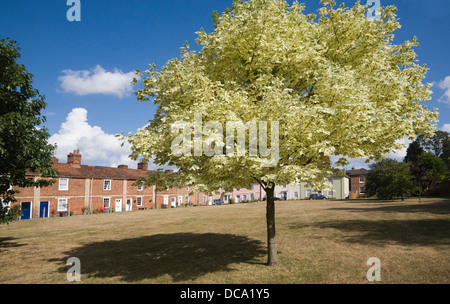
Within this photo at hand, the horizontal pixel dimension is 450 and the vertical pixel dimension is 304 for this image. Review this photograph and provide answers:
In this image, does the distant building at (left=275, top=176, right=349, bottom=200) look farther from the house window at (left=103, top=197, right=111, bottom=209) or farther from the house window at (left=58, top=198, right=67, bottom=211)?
the house window at (left=58, top=198, right=67, bottom=211)

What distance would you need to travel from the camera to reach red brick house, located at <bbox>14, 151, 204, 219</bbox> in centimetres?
3703

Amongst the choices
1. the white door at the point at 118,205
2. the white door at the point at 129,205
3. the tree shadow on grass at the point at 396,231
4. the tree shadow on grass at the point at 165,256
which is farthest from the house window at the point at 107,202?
the tree shadow on grass at the point at 396,231

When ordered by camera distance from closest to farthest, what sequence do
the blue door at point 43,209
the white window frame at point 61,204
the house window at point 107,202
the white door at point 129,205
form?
the blue door at point 43,209 < the white window frame at point 61,204 < the house window at point 107,202 < the white door at point 129,205

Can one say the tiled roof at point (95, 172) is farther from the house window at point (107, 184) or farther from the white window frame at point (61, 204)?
the white window frame at point (61, 204)

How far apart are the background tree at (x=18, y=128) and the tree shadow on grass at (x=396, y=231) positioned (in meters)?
17.5

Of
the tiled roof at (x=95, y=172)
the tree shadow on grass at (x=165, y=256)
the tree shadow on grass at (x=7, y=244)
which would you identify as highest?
the tiled roof at (x=95, y=172)

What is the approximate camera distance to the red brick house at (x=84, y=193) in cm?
3703

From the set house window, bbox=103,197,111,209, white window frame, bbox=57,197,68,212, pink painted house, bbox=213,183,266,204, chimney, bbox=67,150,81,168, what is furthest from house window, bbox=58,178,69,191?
pink painted house, bbox=213,183,266,204

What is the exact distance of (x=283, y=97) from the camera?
8.86 m

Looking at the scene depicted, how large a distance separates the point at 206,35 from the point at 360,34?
6.55 metres

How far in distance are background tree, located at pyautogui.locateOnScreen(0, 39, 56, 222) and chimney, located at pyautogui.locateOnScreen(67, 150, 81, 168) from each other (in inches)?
1240

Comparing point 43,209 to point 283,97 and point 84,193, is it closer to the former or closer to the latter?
point 84,193

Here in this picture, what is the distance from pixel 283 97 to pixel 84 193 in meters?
42.3

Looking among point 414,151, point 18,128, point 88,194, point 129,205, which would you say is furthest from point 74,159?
point 414,151
